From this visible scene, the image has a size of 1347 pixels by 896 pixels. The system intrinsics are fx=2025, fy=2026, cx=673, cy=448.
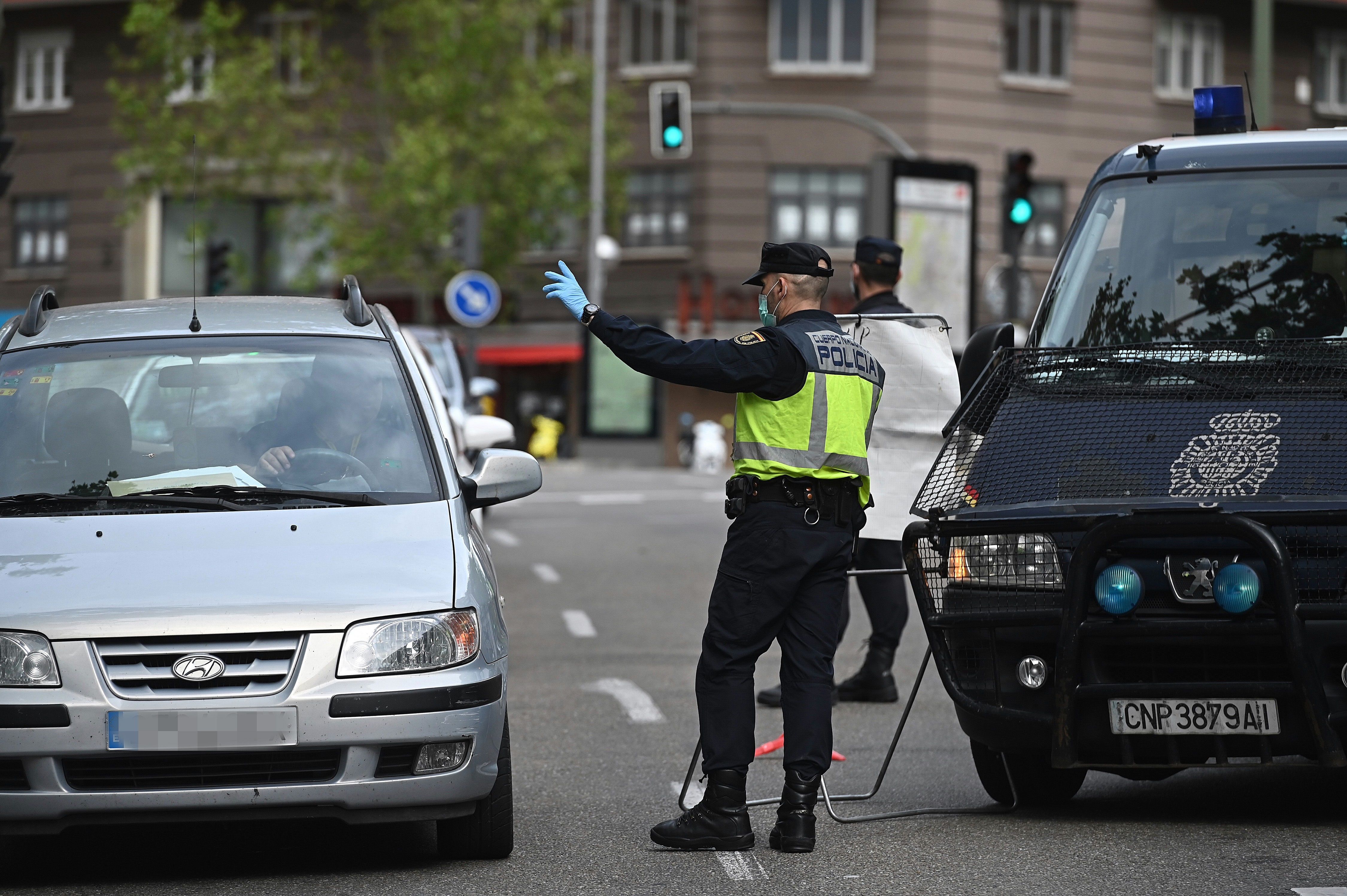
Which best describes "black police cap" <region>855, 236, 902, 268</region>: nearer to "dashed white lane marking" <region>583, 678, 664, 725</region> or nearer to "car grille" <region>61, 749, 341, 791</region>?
"dashed white lane marking" <region>583, 678, 664, 725</region>

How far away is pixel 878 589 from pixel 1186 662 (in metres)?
3.73

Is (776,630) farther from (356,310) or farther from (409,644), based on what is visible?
(356,310)

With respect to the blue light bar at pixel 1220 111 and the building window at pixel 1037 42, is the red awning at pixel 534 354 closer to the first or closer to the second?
the building window at pixel 1037 42

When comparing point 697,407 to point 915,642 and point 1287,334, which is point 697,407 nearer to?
point 915,642

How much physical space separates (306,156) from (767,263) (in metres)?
→ 33.9

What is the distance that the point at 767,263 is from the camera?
6320 mm

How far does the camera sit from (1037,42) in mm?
39406

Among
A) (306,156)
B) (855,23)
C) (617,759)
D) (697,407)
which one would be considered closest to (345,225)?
(306,156)

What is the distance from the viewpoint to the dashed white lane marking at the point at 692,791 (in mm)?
6969

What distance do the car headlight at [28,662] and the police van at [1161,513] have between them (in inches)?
101

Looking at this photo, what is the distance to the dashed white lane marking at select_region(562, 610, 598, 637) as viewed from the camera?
12438mm

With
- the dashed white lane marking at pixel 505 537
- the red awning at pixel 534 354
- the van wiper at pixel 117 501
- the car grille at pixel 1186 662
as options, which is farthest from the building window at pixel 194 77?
the car grille at pixel 1186 662

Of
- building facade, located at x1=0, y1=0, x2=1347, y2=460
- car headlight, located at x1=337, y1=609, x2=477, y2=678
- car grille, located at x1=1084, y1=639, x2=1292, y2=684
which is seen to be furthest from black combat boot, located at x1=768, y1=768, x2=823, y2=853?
building facade, located at x1=0, y1=0, x2=1347, y2=460

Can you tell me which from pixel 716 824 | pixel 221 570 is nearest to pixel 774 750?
pixel 716 824
